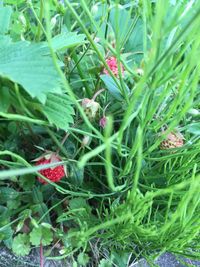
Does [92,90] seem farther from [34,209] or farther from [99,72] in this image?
[34,209]

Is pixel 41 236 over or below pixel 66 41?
below

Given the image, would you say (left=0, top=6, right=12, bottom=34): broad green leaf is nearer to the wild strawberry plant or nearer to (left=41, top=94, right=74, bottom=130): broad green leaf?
the wild strawberry plant

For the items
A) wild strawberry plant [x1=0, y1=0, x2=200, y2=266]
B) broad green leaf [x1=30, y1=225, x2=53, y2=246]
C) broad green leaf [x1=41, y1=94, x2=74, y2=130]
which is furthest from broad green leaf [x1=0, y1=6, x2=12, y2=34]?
broad green leaf [x1=30, y1=225, x2=53, y2=246]

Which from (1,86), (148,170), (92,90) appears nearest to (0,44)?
(1,86)

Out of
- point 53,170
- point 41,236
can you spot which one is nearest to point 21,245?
point 41,236

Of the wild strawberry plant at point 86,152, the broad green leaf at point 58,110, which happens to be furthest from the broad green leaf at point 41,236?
the broad green leaf at point 58,110

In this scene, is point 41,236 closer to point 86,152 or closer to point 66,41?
point 86,152
